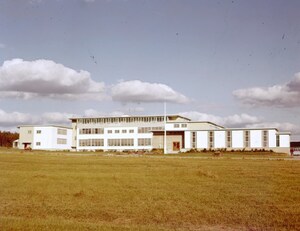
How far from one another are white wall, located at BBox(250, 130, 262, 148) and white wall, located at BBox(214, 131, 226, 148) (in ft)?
22.0

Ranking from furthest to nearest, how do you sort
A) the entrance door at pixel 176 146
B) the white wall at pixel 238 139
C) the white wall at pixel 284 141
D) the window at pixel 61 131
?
the window at pixel 61 131 → the entrance door at pixel 176 146 → the white wall at pixel 238 139 → the white wall at pixel 284 141

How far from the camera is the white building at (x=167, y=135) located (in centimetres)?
9356

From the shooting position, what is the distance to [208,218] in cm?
1183

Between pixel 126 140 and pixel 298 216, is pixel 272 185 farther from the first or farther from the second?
pixel 126 140

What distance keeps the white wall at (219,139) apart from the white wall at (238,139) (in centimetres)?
244

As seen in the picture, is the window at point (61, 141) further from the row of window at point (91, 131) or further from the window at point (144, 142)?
the window at point (144, 142)

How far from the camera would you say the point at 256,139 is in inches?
3686

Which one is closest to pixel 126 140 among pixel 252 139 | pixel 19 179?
pixel 252 139

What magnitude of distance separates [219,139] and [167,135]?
1536 cm

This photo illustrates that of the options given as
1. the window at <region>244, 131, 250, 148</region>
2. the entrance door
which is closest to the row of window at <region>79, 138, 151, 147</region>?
the entrance door

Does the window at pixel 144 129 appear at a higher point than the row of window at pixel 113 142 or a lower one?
higher

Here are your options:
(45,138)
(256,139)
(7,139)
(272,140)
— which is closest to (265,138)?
(272,140)

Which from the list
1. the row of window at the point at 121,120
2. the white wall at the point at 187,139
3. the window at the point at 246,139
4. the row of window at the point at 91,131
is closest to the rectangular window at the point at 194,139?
the white wall at the point at 187,139

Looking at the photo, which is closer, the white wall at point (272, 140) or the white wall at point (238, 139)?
the white wall at point (272, 140)
